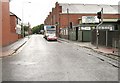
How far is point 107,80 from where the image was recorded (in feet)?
30.6

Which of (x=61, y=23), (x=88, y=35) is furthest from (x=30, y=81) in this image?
(x=61, y=23)

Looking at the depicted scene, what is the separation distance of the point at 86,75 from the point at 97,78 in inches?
29.8

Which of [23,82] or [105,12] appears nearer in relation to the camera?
[23,82]

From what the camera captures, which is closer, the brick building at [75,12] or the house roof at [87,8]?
the brick building at [75,12]

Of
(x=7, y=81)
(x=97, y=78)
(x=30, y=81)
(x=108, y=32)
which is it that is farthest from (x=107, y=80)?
(x=108, y=32)

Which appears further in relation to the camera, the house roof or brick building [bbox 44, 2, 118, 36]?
the house roof

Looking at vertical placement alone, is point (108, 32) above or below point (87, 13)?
below

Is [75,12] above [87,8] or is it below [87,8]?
below

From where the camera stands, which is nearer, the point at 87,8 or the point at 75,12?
the point at 75,12

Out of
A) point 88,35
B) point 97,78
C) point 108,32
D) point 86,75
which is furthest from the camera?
point 88,35

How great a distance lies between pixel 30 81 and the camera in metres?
9.08

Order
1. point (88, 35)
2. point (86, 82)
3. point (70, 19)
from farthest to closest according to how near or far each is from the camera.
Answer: point (70, 19) → point (88, 35) → point (86, 82)

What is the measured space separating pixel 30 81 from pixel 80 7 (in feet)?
270

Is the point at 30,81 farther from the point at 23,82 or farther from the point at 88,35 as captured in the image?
the point at 88,35
